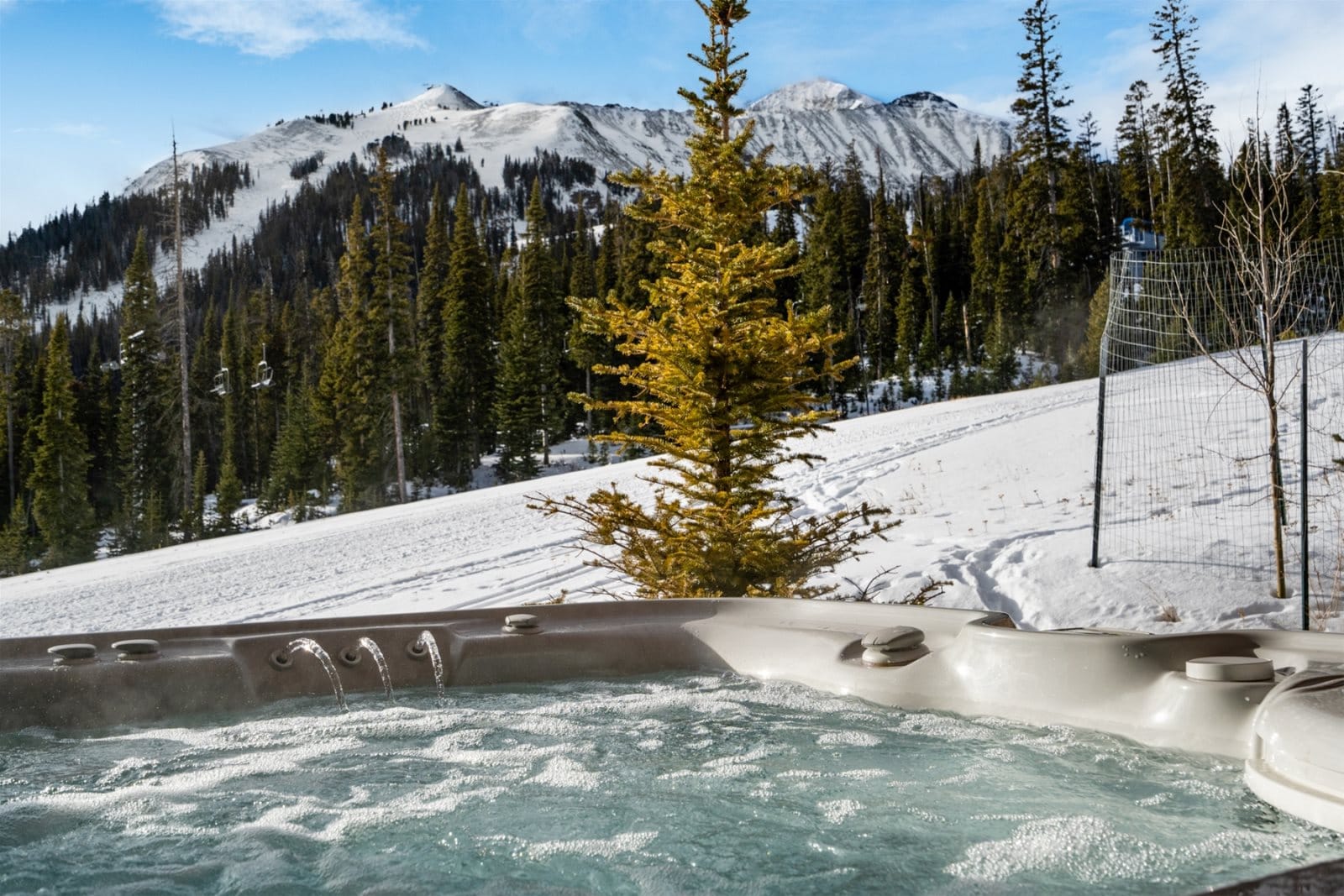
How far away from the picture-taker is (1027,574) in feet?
26.2

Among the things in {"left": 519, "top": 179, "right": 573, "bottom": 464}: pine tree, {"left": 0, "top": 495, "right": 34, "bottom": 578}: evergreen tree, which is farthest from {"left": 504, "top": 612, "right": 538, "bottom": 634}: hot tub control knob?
{"left": 519, "top": 179, "right": 573, "bottom": 464}: pine tree

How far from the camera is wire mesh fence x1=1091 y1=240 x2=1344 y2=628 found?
6.93 m

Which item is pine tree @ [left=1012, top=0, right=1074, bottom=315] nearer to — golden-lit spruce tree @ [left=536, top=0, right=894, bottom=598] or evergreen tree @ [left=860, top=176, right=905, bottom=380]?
evergreen tree @ [left=860, top=176, right=905, bottom=380]

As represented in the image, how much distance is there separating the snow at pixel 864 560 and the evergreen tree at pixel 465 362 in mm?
18262

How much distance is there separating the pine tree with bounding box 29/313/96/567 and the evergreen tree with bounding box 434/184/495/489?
38.6 feet

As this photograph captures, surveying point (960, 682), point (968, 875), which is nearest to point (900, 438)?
point (960, 682)

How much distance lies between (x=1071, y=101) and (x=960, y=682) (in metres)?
36.3

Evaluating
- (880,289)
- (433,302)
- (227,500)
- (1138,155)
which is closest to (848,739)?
(227,500)

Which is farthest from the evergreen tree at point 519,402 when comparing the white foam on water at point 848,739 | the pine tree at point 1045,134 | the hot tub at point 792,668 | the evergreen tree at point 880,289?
the white foam on water at point 848,739

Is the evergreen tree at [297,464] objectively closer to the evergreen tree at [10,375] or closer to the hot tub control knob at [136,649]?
the evergreen tree at [10,375]

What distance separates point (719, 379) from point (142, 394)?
34.7 meters

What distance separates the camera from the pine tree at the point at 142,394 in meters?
34.5

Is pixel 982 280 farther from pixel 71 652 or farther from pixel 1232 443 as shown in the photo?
pixel 71 652

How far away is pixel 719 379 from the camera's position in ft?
21.7
